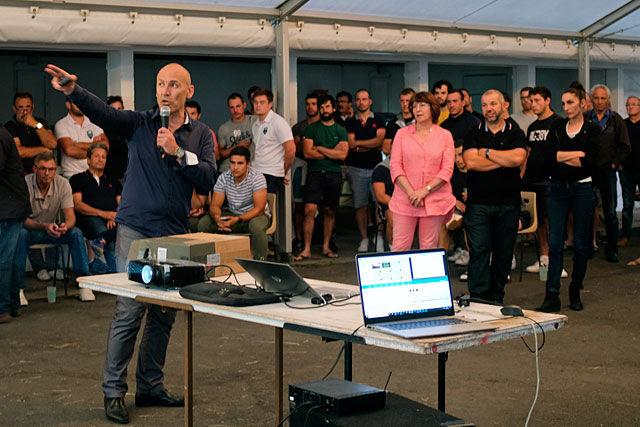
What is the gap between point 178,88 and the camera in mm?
4012

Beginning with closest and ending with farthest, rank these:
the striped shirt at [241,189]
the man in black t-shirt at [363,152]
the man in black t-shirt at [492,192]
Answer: the man in black t-shirt at [492,192] < the striped shirt at [241,189] < the man in black t-shirt at [363,152]

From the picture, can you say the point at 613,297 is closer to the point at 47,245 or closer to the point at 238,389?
the point at 238,389

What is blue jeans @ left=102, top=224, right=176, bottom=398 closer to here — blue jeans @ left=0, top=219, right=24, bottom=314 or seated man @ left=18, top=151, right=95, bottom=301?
blue jeans @ left=0, top=219, right=24, bottom=314

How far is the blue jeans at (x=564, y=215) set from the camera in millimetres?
6195

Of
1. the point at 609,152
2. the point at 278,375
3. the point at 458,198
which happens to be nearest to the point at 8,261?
the point at 278,375

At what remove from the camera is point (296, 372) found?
482 cm

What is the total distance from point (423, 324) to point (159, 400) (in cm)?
183

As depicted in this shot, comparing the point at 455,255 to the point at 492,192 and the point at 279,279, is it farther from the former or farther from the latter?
the point at 279,279

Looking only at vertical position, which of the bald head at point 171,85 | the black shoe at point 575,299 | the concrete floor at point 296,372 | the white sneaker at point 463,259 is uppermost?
the bald head at point 171,85

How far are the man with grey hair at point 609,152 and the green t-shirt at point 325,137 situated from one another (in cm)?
257

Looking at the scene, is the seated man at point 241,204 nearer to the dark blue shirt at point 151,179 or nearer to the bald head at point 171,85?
the dark blue shirt at point 151,179

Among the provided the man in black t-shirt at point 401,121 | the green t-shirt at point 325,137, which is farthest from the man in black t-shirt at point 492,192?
the green t-shirt at point 325,137

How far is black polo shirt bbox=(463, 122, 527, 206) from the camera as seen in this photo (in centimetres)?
598

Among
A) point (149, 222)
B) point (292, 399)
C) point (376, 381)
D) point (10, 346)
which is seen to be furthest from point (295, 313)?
point (10, 346)
